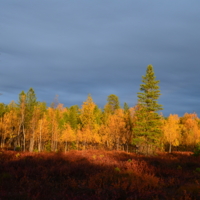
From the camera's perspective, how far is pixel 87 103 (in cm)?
3155

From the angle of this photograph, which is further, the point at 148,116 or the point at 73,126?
the point at 73,126

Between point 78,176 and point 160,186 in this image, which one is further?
point 78,176

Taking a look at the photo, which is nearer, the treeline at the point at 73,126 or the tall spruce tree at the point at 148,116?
the tall spruce tree at the point at 148,116

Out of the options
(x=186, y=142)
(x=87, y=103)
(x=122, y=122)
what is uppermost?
(x=87, y=103)

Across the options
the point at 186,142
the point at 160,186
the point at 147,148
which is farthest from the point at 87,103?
the point at 186,142

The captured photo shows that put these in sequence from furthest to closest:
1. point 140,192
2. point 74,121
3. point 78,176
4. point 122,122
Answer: point 74,121 → point 122,122 → point 78,176 → point 140,192

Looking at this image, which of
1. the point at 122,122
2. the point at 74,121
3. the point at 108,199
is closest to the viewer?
the point at 108,199

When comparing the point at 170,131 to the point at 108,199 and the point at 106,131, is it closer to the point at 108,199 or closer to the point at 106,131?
the point at 106,131

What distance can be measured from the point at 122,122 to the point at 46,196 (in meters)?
32.7

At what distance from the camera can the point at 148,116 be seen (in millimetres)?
27344

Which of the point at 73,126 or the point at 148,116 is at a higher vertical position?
the point at 148,116

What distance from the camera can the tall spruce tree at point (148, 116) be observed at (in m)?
26.9

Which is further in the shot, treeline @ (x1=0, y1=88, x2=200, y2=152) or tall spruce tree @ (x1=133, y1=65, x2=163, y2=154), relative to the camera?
treeline @ (x1=0, y1=88, x2=200, y2=152)

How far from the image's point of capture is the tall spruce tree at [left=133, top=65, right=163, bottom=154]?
88.4ft
